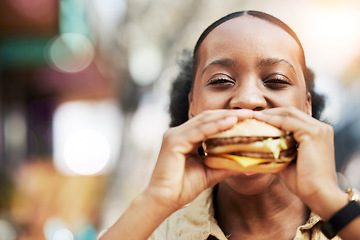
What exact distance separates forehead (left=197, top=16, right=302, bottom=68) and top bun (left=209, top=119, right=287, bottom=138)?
1.30ft

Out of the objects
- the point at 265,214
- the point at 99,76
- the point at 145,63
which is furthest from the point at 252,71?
the point at 99,76

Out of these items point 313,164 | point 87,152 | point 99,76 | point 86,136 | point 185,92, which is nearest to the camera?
point 313,164

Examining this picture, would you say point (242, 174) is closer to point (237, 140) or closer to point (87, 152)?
point (237, 140)

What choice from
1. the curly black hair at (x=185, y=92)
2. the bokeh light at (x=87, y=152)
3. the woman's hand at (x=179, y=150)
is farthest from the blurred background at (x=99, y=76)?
the woman's hand at (x=179, y=150)

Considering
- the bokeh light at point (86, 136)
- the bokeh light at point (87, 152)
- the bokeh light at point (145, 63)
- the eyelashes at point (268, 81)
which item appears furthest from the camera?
the bokeh light at point (87, 152)

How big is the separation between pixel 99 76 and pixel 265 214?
8840mm

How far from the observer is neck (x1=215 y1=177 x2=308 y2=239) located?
6.46 ft

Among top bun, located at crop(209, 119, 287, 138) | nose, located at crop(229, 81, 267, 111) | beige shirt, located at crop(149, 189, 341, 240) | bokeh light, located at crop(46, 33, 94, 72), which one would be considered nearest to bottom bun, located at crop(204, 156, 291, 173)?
top bun, located at crop(209, 119, 287, 138)

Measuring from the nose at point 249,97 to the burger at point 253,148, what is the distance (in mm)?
174

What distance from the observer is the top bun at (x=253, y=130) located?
5.22 feet

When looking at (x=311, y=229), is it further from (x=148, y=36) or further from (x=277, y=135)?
(x=148, y=36)

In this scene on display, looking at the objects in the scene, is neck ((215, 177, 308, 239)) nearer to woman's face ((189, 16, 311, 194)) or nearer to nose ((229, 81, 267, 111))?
woman's face ((189, 16, 311, 194))

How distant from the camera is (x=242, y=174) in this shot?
187 cm

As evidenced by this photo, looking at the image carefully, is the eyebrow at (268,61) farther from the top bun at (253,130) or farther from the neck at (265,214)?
the neck at (265,214)
